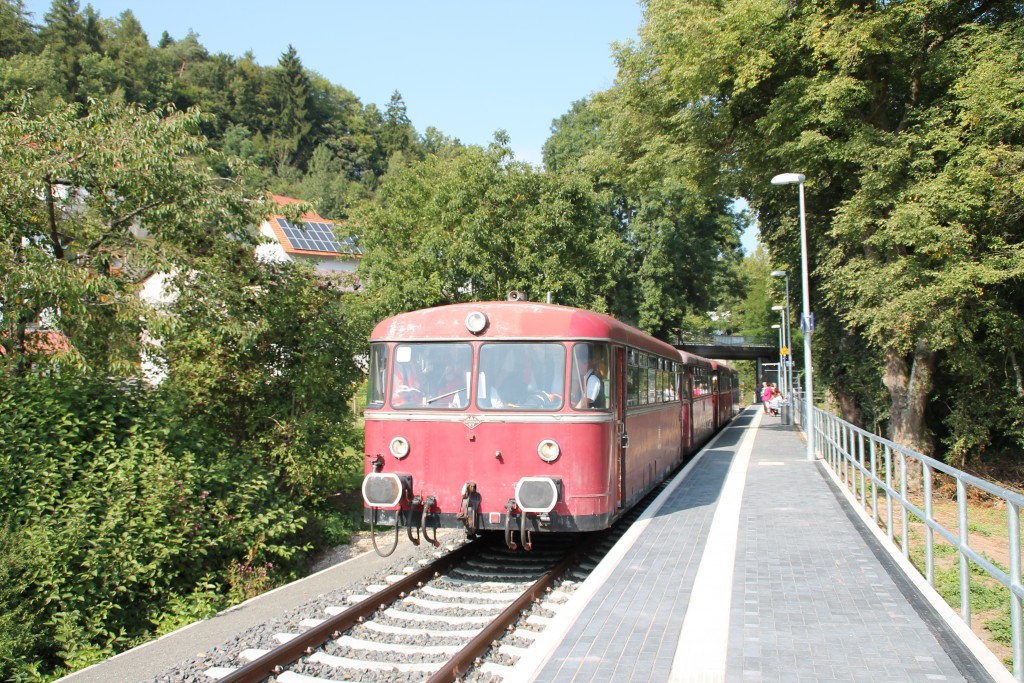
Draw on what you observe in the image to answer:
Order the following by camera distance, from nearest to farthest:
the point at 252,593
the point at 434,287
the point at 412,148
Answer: the point at 252,593
the point at 434,287
the point at 412,148

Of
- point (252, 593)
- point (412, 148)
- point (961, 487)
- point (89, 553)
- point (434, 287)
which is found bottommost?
point (252, 593)

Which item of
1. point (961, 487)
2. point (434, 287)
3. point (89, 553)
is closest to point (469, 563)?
point (89, 553)

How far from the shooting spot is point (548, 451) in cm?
911

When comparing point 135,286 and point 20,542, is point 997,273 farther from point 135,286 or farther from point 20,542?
point 20,542

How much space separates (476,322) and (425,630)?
11.6ft

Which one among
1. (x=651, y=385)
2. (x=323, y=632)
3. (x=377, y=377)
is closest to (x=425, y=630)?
(x=323, y=632)

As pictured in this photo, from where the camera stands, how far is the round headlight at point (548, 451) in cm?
909

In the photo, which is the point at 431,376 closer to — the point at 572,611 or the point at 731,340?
the point at 572,611

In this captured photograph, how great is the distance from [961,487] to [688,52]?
1720 cm

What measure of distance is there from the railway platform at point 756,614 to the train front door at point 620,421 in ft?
1.85

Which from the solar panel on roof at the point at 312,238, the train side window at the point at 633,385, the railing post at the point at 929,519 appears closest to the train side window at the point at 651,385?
the train side window at the point at 633,385

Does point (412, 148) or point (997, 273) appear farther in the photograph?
point (412, 148)

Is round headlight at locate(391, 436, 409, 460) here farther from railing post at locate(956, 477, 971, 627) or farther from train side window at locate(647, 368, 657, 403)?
railing post at locate(956, 477, 971, 627)

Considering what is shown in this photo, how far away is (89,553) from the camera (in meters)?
9.52
